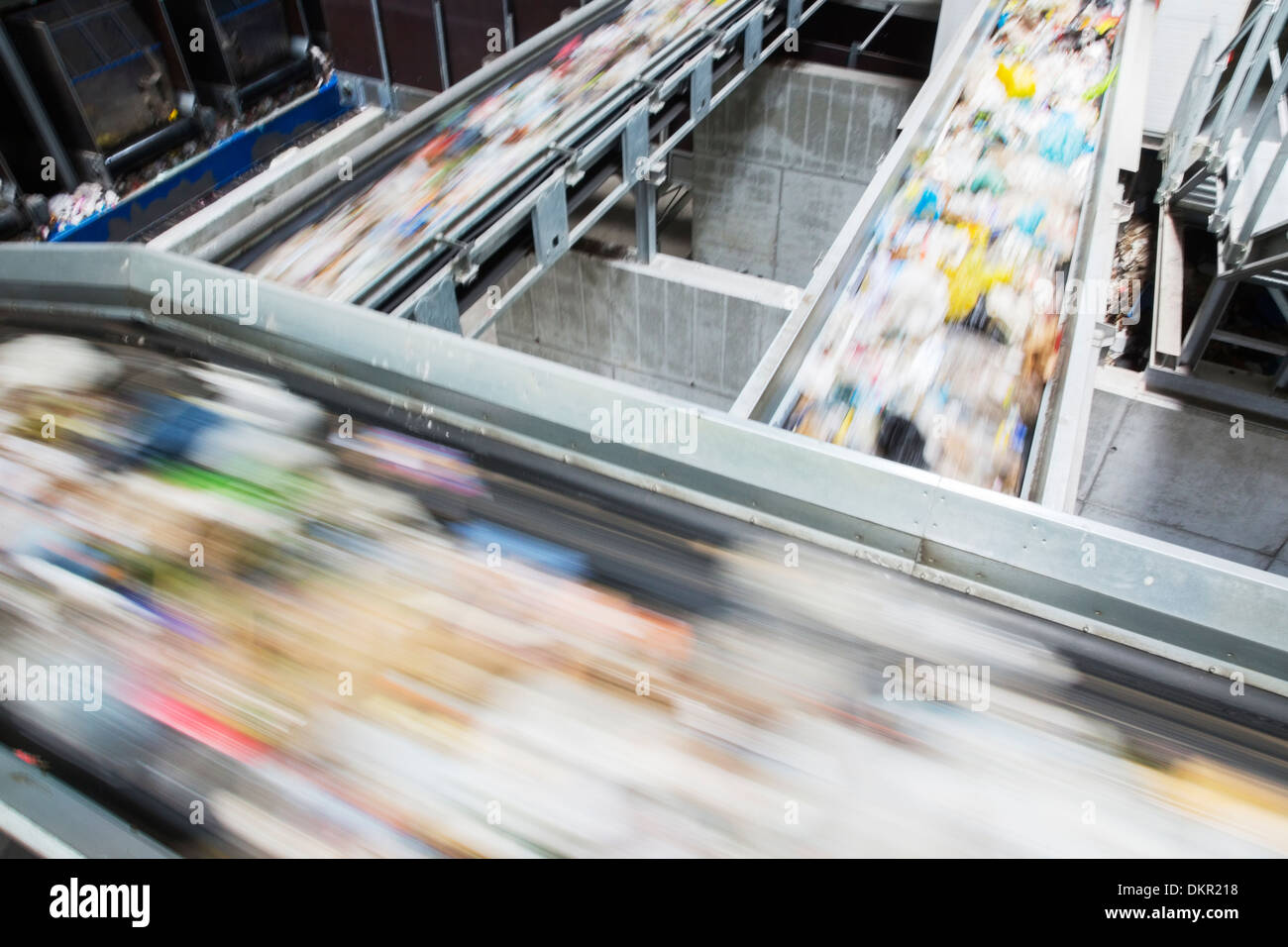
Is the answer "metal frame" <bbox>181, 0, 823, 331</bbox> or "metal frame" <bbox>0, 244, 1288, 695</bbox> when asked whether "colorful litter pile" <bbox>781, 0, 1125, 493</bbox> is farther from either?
"metal frame" <bbox>181, 0, 823, 331</bbox>

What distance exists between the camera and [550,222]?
11.6ft

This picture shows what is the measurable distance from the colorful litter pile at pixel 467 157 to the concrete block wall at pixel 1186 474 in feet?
11.7

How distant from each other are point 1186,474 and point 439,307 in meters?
4.69

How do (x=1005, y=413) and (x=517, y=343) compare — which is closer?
(x=1005, y=413)

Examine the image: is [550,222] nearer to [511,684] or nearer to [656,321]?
[656,321]

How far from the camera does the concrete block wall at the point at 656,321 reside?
533 centimetres

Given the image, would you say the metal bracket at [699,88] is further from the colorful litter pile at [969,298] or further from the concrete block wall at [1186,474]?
the concrete block wall at [1186,474]

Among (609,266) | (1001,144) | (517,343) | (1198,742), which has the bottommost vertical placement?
(517,343)

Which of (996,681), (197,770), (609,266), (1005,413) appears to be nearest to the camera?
(197,770)

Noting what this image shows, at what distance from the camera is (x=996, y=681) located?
4.60 feet
